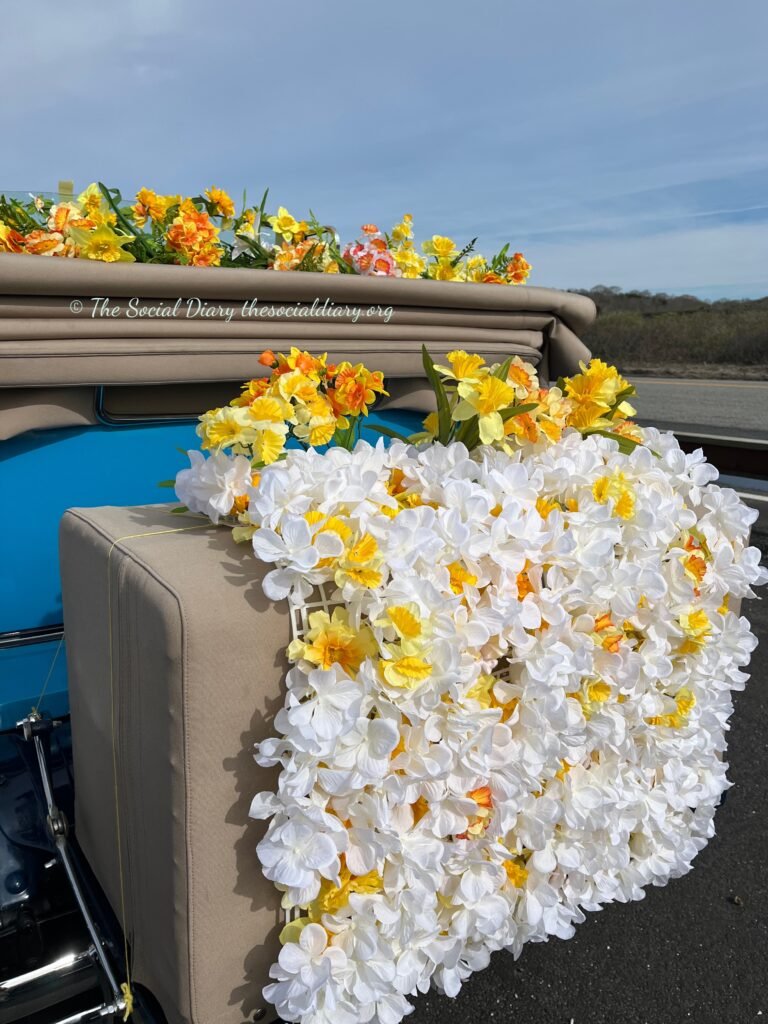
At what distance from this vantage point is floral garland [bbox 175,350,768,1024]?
1.26 meters

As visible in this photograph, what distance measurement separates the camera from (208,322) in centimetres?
196

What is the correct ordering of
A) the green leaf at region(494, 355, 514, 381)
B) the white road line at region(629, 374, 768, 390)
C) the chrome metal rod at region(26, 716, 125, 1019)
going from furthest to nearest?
the white road line at region(629, 374, 768, 390), the green leaf at region(494, 355, 514, 381), the chrome metal rod at region(26, 716, 125, 1019)

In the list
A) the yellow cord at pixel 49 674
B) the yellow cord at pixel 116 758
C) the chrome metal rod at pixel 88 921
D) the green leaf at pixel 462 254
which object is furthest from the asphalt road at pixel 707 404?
the chrome metal rod at pixel 88 921

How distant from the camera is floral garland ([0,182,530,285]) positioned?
208 cm

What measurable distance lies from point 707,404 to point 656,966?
560 inches

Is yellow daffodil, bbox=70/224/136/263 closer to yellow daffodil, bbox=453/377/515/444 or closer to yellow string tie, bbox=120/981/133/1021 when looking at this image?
yellow daffodil, bbox=453/377/515/444

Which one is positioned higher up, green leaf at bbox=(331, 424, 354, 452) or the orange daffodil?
the orange daffodil

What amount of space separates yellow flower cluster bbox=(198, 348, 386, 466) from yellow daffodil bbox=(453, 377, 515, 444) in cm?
21

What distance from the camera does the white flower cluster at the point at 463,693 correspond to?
1.26 meters

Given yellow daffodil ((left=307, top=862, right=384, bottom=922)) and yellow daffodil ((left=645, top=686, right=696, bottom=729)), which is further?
yellow daffodil ((left=645, top=686, right=696, bottom=729))

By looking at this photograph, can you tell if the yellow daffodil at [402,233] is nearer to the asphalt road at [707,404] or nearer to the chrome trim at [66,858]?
the chrome trim at [66,858]

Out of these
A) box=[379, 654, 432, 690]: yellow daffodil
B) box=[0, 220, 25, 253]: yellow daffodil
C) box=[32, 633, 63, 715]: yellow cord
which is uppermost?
box=[0, 220, 25, 253]: yellow daffodil

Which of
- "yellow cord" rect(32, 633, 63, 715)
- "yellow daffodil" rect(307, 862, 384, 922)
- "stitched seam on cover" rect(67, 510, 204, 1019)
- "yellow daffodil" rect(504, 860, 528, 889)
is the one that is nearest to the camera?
"stitched seam on cover" rect(67, 510, 204, 1019)

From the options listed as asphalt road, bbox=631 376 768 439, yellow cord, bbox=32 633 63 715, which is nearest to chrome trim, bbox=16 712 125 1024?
yellow cord, bbox=32 633 63 715
